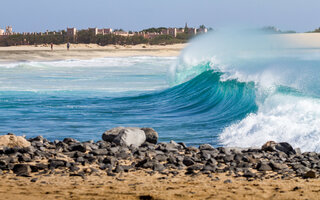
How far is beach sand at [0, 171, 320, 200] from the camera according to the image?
550cm

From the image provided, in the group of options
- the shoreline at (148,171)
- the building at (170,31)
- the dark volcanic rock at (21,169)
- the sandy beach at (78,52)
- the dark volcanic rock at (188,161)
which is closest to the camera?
the shoreline at (148,171)

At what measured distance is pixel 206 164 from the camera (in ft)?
22.9

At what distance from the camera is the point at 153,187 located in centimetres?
587

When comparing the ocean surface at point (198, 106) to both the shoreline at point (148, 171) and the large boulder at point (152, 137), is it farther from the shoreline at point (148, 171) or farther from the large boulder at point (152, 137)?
the shoreline at point (148, 171)

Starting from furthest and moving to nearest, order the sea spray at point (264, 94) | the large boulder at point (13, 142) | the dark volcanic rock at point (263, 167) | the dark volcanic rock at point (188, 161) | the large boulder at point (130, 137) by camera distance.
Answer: the sea spray at point (264, 94) → the large boulder at point (130, 137) → the large boulder at point (13, 142) → the dark volcanic rock at point (188, 161) → the dark volcanic rock at point (263, 167)

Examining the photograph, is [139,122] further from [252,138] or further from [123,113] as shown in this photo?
[252,138]

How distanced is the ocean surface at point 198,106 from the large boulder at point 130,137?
4.70 ft

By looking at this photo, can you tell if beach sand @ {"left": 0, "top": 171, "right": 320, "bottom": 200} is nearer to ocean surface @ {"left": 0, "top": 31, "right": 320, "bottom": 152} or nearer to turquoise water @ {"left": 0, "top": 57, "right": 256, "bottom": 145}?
ocean surface @ {"left": 0, "top": 31, "right": 320, "bottom": 152}

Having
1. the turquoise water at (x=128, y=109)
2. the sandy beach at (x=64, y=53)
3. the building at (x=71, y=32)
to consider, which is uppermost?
the building at (x=71, y=32)

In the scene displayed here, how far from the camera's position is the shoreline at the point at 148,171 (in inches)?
222

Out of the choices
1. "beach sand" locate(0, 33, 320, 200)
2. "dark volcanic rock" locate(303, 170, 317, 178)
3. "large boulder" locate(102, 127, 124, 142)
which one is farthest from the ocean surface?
"beach sand" locate(0, 33, 320, 200)

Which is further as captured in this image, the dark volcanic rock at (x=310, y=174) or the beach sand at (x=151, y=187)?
the dark volcanic rock at (x=310, y=174)

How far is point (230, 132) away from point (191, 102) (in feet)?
18.0

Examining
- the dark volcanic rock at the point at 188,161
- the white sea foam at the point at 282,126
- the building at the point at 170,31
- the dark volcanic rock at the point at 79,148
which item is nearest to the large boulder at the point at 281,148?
the white sea foam at the point at 282,126
